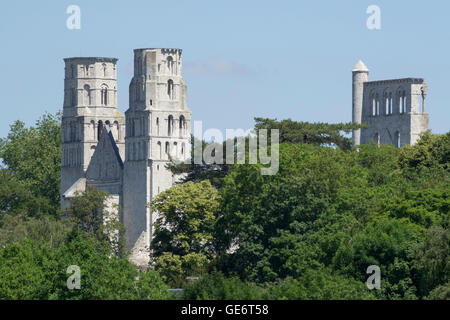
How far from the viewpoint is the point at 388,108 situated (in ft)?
522

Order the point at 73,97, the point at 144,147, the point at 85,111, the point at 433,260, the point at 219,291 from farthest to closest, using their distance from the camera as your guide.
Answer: the point at 73,97
the point at 85,111
the point at 144,147
the point at 433,260
the point at 219,291

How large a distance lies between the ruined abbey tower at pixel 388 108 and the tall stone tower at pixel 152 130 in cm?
3946

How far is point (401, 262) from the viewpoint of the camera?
58.4m

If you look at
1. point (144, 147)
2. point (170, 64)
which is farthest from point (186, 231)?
point (170, 64)

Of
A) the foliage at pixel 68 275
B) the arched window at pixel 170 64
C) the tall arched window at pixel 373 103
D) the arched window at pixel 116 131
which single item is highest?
the arched window at pixel 170 64

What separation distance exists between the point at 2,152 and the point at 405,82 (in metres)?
42.6

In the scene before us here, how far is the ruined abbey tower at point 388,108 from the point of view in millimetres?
155375

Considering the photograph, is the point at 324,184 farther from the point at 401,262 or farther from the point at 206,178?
the point at 206,178

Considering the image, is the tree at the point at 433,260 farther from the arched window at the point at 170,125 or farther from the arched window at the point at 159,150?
the arched window at the point at 170,125

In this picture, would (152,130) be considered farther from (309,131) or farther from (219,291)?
(219,291)

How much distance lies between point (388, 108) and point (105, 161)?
42600 mm

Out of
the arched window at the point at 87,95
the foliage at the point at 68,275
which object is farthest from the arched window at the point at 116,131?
the foliage at the point at 68,275

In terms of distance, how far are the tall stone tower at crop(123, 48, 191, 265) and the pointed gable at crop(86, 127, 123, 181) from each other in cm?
395
